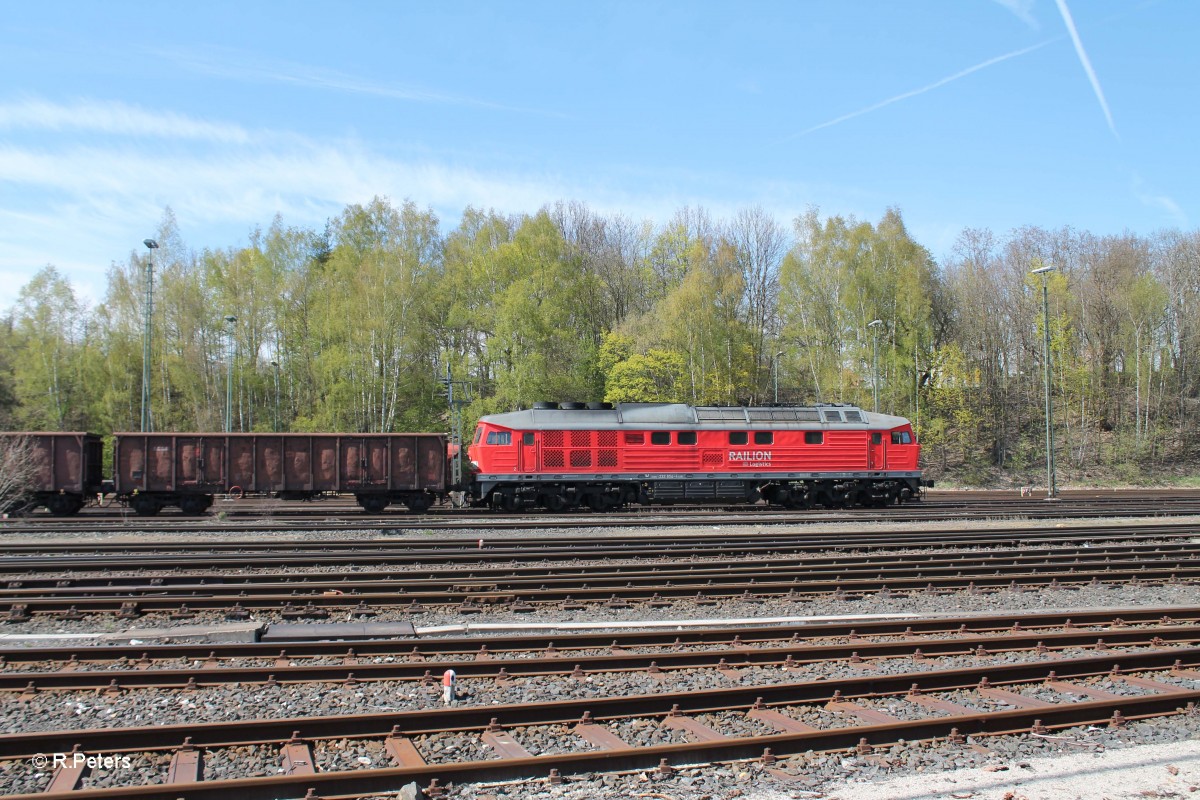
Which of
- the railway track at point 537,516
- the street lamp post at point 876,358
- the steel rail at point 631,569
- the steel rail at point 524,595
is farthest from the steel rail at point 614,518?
the street lamp post at point 876,358

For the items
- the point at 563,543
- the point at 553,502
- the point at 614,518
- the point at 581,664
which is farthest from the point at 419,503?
the point at 581,664

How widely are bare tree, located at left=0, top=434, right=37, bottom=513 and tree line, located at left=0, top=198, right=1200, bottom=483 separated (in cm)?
1926

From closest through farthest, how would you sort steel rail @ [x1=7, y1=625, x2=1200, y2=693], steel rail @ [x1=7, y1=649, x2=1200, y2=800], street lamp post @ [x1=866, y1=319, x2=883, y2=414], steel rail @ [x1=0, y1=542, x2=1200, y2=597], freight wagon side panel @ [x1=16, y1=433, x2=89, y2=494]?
steel rail @ [x1=7, y1=649, x2=1200, y2=800], steel rail @ [x1=7, y1=625, x2=1200, y2=693], steel rail @ [x1=0, y1=542, x2=1200, y2=597], freight wagon side panel @ [x1=16, y1=433, x2=89, y2=494], street lamp post @ [x1=866, y1=319, x2=883, y2=414]

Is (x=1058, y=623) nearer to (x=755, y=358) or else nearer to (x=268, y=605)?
(x=268, y=605)

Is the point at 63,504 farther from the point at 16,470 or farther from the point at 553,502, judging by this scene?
the point at 553,502

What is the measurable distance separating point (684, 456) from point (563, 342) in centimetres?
2028

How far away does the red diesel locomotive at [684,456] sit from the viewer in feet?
88.1

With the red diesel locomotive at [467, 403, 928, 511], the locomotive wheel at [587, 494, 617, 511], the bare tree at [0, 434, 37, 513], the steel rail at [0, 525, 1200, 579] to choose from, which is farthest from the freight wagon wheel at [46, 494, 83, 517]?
the locomotive wheel at [587, 494, 617, 511]

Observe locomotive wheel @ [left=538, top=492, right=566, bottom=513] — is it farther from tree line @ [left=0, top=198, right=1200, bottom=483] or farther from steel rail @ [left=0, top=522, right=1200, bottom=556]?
tree line @ [left=0, top=198, right=1200, bottom=483]

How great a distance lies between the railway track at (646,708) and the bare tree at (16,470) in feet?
61.7

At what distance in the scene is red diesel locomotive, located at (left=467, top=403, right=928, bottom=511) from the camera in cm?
2686

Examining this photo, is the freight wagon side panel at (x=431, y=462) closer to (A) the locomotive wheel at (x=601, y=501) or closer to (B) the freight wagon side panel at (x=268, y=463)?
(B) the freight wagon side panel at (x=268, y=463)

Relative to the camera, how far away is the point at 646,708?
7.23 meters

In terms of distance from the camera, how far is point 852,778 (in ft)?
19.6
